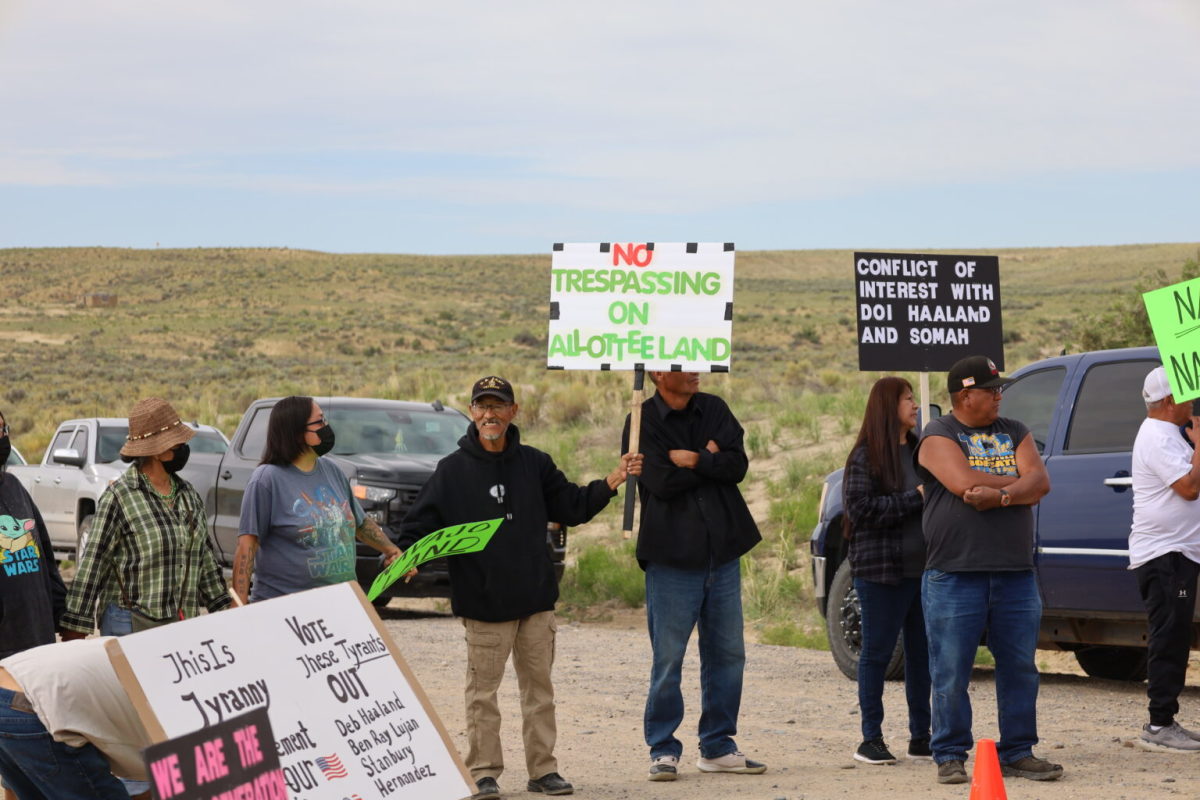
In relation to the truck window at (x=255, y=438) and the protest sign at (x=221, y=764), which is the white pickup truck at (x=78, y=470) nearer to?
the truck window at (x=255, y=438)

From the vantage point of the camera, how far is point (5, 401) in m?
42.8

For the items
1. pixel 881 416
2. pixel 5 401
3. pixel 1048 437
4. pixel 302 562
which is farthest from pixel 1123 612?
pixel 5 401

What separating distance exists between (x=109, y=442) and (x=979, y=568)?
44.7 feet

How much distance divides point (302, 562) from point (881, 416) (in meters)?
2.92

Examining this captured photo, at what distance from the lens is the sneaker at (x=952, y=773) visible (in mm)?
7059

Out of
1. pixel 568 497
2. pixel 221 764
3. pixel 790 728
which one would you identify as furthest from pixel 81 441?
pixel 221 764

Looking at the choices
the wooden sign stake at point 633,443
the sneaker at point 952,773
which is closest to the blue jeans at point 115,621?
the wooden sign stake at point 633,443

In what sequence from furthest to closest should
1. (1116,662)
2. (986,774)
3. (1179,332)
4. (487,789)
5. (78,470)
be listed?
(78,470) → (1116,662) → (1179,332) → (487,789) → (986,774)

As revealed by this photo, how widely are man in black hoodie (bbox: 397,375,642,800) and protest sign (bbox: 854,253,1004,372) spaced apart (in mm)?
3304

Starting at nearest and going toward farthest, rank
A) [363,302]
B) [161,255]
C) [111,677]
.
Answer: [111,677] → [363,302] → [161,255]

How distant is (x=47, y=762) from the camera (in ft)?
15.3

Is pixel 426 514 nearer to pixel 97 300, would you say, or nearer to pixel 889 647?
pixel 889 647

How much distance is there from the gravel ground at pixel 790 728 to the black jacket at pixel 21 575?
2.55m

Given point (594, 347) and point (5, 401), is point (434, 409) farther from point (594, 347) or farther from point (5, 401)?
point (5, 401)
